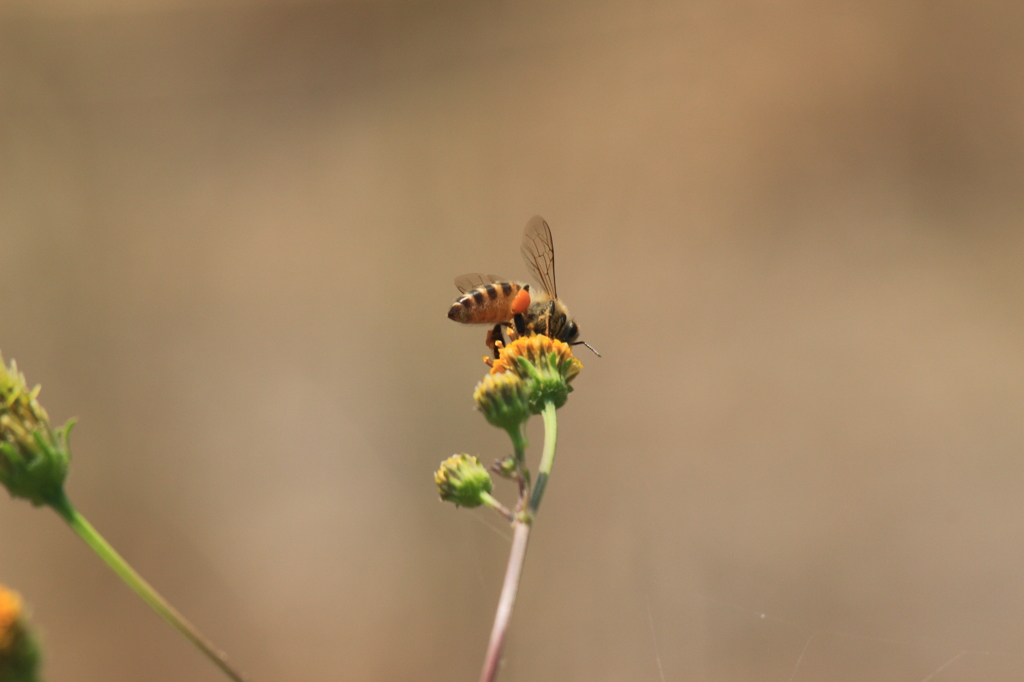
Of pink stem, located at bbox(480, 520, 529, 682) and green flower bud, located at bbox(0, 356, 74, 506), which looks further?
green flower bud, located at bbox(0, 356, 74, 506)

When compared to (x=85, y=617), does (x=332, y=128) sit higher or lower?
higher

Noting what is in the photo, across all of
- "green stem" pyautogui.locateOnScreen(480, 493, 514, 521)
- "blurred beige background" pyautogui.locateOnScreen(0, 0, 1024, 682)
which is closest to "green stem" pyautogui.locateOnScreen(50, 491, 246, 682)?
"green stem" pyautogui.locateOnScreen(480, 493, 514, 521)

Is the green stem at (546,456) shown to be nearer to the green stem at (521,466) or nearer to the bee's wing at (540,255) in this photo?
the green stem at (521,466)

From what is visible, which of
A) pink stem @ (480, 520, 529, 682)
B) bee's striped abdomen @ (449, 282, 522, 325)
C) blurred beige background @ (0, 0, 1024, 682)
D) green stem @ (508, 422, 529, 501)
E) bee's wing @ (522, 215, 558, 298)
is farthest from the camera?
blurred beige background @ (0, 0, 1024, 682)

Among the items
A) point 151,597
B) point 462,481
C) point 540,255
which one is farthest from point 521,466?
point 540,255

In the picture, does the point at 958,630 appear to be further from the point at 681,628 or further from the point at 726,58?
the point at 726,58

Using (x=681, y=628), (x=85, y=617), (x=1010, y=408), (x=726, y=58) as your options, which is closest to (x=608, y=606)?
(x=681, y=628)

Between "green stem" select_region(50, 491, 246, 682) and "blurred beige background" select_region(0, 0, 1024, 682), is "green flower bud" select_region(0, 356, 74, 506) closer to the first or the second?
"green stem" select_region(50, 491, 246, 682)
